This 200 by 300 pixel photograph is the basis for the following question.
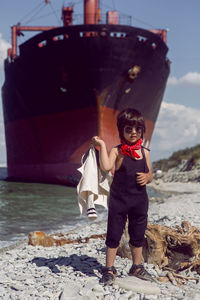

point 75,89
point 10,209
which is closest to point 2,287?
point 10,209

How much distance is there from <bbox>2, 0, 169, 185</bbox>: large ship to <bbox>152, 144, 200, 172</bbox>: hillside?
280 inches

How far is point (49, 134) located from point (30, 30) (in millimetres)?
8983

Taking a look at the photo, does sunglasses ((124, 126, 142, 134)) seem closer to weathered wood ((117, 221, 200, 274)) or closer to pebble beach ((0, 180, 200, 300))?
weathered wood ((117, 221, 200, 274))

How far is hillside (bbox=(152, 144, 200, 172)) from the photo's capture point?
79.4 ft

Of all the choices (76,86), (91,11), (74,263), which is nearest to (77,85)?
(76,86)

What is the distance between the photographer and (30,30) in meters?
22.3

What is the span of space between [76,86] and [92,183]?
42.3 ft

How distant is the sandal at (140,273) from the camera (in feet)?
9.89

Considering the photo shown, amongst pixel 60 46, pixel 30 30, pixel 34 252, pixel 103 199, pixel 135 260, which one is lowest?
Answer: pixel 34 252

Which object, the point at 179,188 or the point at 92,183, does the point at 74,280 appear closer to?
the point at 92,183

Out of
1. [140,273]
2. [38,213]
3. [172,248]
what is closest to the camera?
[140,273]

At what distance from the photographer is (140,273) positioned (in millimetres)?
3047

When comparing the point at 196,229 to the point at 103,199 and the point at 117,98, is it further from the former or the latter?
the point at 117,98

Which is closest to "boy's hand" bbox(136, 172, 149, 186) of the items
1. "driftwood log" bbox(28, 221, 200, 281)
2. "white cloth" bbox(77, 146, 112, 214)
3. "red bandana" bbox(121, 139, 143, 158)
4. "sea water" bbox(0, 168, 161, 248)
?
"red bandana" bbox(121, 139, 143, 158)
